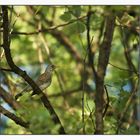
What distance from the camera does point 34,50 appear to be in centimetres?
365

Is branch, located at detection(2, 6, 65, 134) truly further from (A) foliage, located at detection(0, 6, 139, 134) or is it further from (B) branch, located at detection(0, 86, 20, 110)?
(B) branch, located at detection(0, 86, 20, 110)

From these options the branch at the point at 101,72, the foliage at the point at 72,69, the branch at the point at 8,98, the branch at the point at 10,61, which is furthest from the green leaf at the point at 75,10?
the branch at the point at 8,98

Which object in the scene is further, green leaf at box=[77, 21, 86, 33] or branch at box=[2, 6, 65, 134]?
A: green leaf at box=[77, 21, 86, 33]

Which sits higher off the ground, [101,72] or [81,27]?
[81,27]

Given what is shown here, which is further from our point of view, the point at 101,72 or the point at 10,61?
the point at 101,72

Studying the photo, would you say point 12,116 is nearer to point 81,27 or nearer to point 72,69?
point 81,27

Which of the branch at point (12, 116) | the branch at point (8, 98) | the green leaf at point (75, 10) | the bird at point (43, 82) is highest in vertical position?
the green leaf at point (75, 10)

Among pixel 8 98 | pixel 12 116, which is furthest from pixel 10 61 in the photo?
pixel 8 98

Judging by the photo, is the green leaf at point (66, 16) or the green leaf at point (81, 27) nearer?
the green leaf at point (66, 16)

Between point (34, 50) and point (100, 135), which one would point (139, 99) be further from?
point (34, 50)

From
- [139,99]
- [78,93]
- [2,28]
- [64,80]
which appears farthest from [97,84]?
[64,80]

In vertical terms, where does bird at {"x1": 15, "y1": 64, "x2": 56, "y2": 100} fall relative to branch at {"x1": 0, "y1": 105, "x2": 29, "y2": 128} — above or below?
above

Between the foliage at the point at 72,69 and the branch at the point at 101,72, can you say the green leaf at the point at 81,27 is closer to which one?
the foliage at the point at 72,69

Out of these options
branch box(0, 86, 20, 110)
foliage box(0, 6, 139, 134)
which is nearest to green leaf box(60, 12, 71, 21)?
foliage box(0, 6, 139, 134)
